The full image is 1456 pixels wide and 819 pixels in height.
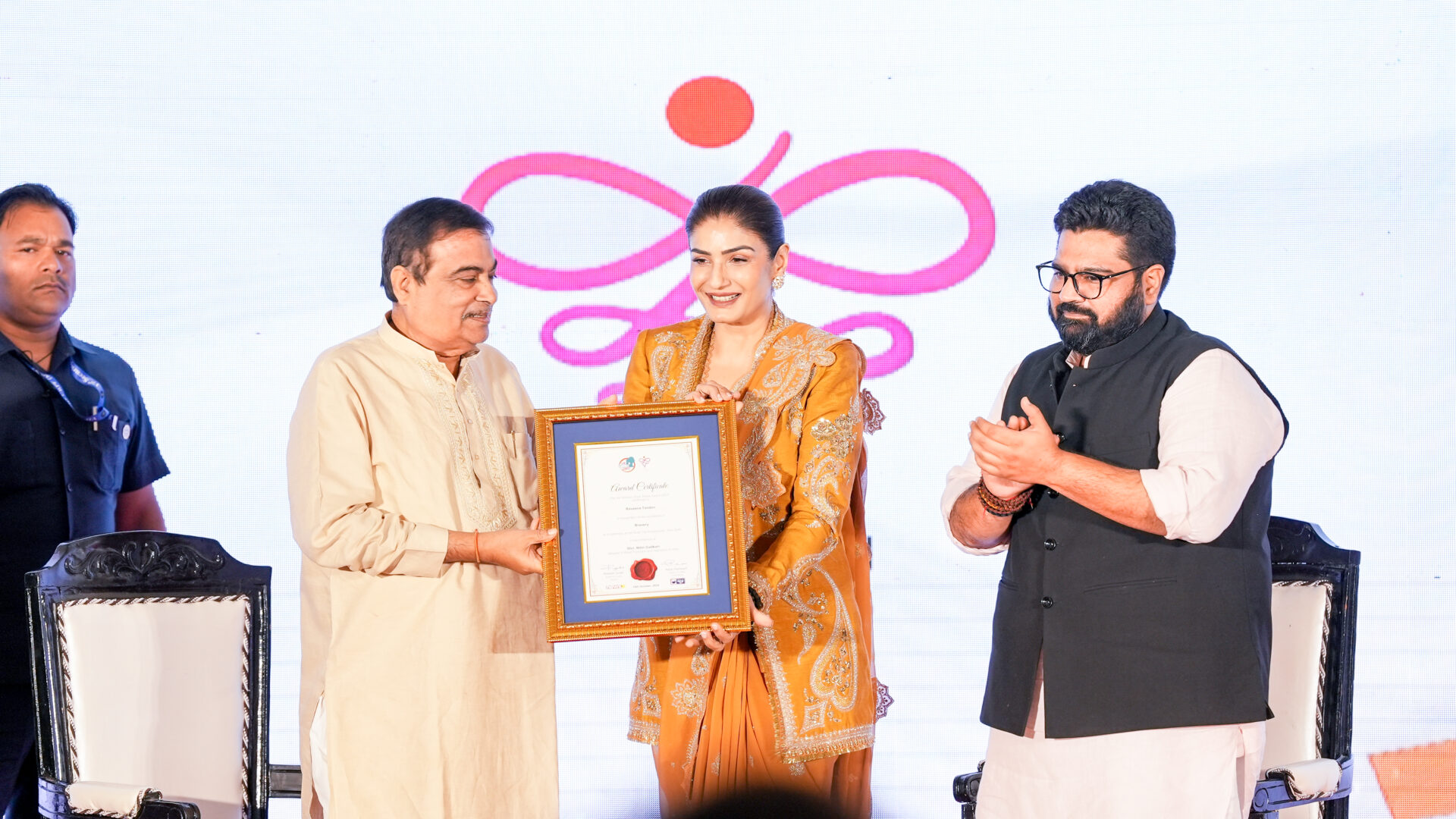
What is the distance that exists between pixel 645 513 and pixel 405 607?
48cm

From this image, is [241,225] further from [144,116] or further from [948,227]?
[948,227]

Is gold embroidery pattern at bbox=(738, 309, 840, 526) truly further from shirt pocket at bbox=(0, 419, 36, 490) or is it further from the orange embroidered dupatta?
shirt pocket at bbox=(0, 419, 36, 490)

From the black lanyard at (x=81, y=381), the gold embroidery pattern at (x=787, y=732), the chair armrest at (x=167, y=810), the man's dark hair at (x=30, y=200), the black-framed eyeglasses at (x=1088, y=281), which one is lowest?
the chair armrest at (x=167, y=810)

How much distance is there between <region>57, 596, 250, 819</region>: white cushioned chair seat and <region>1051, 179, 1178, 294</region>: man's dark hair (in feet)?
6.39

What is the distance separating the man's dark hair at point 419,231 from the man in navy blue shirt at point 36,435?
1.14 meters

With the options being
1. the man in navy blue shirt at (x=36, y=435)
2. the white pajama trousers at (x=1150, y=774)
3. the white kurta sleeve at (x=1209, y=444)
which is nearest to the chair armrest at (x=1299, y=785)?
the white pajama trousers at (x=1150, y=774)

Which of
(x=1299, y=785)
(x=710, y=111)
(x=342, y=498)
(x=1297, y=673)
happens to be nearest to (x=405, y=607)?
(x=342, y=498)

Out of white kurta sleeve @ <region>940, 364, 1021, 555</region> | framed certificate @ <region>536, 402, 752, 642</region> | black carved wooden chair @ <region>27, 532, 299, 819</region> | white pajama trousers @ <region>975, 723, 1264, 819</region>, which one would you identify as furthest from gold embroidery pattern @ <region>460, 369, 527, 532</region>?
white pajama trousers @ <region>975, 723, 1264, 819</region>

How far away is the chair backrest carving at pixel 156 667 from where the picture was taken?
2670 millimetres

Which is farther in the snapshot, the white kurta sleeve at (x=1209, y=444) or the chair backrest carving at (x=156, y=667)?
the chair backrest carving at (x=156, y=667)

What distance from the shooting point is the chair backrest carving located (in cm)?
267

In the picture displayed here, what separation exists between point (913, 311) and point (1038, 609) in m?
1.87

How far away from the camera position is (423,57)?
156 inches

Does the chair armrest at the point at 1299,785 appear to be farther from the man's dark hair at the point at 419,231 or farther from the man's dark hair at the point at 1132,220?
the man's dark hair at the point at 419,231
